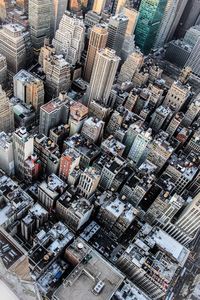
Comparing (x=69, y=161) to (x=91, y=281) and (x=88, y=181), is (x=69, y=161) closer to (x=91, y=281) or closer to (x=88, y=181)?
(x=88, y=181)

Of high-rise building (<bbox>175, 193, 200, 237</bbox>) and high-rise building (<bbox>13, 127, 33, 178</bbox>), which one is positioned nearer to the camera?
high-rise building (<bbox>175, 193, 200, 237</bbox>)

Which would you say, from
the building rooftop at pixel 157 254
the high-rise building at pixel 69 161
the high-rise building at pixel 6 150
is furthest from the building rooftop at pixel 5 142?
the building rooftop at pixel 157 254

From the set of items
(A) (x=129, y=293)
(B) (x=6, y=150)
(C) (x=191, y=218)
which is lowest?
(A) (x=129, y=293)

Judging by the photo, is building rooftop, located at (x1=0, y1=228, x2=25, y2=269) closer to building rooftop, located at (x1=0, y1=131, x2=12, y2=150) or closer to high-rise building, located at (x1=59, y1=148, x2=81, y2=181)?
high-rise building, located at (x1=59, y1=148, x2=81, y2=181)

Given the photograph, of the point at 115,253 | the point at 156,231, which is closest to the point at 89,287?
the point at 115,253

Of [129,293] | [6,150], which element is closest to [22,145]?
[6,150]

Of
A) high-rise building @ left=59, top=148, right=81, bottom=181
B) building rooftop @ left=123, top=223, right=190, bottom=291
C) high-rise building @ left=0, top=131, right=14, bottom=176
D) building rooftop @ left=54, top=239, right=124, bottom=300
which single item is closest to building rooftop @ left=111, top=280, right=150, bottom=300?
building rooftop @ left=123, top=223, right=190, bottom=291
